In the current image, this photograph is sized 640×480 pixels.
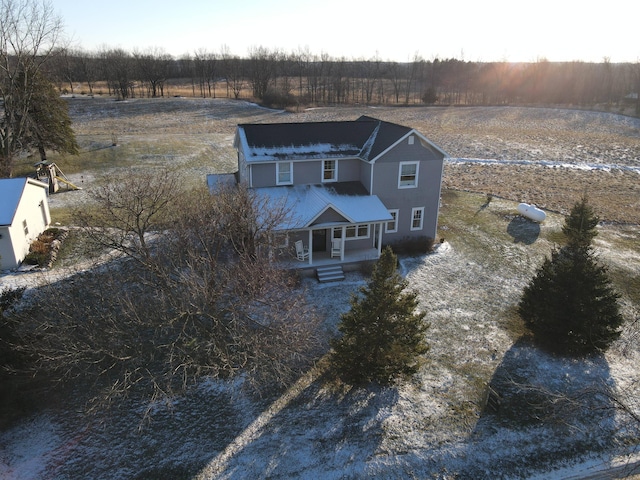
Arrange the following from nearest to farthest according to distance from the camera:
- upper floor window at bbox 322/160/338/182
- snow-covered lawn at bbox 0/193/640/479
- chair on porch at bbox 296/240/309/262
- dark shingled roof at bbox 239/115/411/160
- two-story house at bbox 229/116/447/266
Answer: snow-covered lawn at bbox 0/193/640/479 → chair on porch at bbox 296/240/309/262 → two-story house at bbox 229/116/447/266 → dark shingled roof at bbox 239/115/411/160 → upper floor window at bbox 322/160/338/182

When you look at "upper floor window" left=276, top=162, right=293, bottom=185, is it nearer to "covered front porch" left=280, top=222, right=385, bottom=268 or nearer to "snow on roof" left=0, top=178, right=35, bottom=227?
"covered front porch" left=280, top=222, right=385, bottom=268

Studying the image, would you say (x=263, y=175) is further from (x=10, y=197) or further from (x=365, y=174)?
(x=10, y=197)

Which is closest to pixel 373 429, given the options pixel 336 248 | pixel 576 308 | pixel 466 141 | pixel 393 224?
pixel 576 308

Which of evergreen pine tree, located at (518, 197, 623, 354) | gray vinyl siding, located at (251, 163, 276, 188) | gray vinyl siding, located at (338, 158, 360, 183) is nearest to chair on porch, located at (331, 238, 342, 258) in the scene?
gray vinyl siding, located at (338, 158, 360, 183)

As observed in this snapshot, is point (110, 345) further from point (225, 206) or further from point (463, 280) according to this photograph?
point (463, 280)

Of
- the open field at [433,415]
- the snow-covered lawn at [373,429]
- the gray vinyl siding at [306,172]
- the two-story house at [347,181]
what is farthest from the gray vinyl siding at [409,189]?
the snow-covered lawn at [373,429]

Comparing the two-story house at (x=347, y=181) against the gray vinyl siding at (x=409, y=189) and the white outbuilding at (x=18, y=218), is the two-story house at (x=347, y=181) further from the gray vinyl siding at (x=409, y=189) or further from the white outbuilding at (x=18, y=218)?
the white outbuilding at (x=18, y=218)

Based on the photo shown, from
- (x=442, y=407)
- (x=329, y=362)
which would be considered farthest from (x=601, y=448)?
(x=329, y=362)
